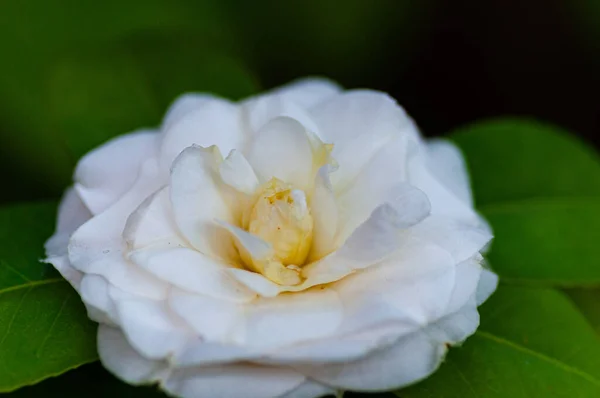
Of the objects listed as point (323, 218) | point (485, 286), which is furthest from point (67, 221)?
point (485, 286)

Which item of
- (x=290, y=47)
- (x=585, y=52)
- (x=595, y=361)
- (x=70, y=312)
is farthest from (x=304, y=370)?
Answer: (x=585, y=52)

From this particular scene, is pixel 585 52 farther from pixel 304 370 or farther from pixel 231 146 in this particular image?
pixel 304 370

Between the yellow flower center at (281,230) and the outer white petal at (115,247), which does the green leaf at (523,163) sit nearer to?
the yellow flower center at (281,230)

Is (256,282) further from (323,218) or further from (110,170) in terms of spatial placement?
(110,170)

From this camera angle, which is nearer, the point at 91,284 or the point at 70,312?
the point at 91,284

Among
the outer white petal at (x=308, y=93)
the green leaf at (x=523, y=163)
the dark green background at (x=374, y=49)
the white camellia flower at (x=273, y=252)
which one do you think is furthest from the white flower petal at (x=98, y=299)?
the dark green background at (x=374, y=49)

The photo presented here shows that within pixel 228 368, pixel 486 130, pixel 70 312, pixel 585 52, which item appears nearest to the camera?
pixel 228 368

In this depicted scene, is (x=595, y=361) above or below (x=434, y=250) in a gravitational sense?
below
